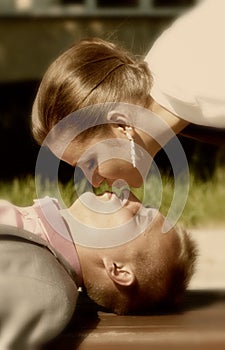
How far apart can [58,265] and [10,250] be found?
123 millimetres

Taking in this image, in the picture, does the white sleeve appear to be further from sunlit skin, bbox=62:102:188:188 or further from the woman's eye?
the woman's eye

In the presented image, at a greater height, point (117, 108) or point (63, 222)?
point (117, 108)

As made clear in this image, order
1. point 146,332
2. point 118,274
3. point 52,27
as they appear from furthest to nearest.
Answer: point 52,27, point 118,274, point 146,332

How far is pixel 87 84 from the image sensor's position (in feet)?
9.12

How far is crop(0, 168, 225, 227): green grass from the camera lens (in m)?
4.74

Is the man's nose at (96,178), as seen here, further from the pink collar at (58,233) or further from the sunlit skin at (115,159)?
the pink collar at (58,233)

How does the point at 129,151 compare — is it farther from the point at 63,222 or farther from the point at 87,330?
the point at 87,330

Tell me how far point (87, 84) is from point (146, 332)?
2.53ft

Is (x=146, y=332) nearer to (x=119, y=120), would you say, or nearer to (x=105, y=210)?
(x=105, y=210)

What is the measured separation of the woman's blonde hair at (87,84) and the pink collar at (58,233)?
0.28 meters

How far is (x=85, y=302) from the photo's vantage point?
8.80ft

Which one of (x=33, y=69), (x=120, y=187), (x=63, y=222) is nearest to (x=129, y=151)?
(x=120, y=187)

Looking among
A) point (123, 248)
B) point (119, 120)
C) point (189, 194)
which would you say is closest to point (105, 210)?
point (123, 248)

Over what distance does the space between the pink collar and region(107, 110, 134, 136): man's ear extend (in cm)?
27
